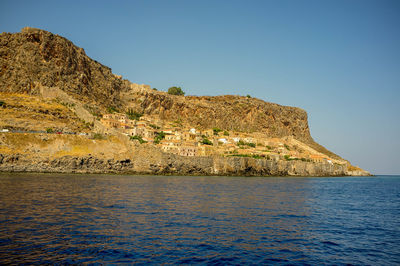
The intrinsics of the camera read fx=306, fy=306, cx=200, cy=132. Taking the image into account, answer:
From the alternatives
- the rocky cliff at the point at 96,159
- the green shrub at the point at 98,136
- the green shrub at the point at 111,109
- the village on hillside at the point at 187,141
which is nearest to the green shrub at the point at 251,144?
the village on hillside at the point at 187,141

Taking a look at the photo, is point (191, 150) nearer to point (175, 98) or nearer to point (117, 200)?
point (117, 200)

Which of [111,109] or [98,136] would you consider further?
[111,109]

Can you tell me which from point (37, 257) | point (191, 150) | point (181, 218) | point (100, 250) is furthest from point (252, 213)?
point (191, 150)

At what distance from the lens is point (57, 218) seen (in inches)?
788

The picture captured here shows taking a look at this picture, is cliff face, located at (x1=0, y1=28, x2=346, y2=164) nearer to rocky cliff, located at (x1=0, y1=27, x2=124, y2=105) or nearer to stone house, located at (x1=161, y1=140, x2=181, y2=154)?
rocky cliff, located at (x1=0, y1=27, x2=124, y2=105)

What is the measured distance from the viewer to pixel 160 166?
82.0 m

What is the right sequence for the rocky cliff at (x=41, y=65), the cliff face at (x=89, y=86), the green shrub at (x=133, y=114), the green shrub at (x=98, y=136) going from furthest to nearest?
the green shrub at (x=133, y=114)
the cliff face at (x=89, y=86)
the rocky cliff at (x=41, y=65)
the green shrub at (x=98, y=136)

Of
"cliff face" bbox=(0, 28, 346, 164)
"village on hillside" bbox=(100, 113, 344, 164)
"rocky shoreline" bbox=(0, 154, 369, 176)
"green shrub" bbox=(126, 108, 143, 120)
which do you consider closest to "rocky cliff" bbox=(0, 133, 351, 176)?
"rocky shoreline" bbox=(0, 154, 369, 176)

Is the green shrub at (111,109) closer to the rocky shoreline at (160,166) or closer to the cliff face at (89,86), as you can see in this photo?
the cliff face at (89,86)

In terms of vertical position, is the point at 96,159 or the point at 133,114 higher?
the point at 133,114

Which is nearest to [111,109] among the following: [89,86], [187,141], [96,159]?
[89,86]

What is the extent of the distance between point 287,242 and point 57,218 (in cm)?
1452

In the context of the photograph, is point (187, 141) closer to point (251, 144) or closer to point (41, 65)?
point (251, 144)

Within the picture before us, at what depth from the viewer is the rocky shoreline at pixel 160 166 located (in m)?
65.1
